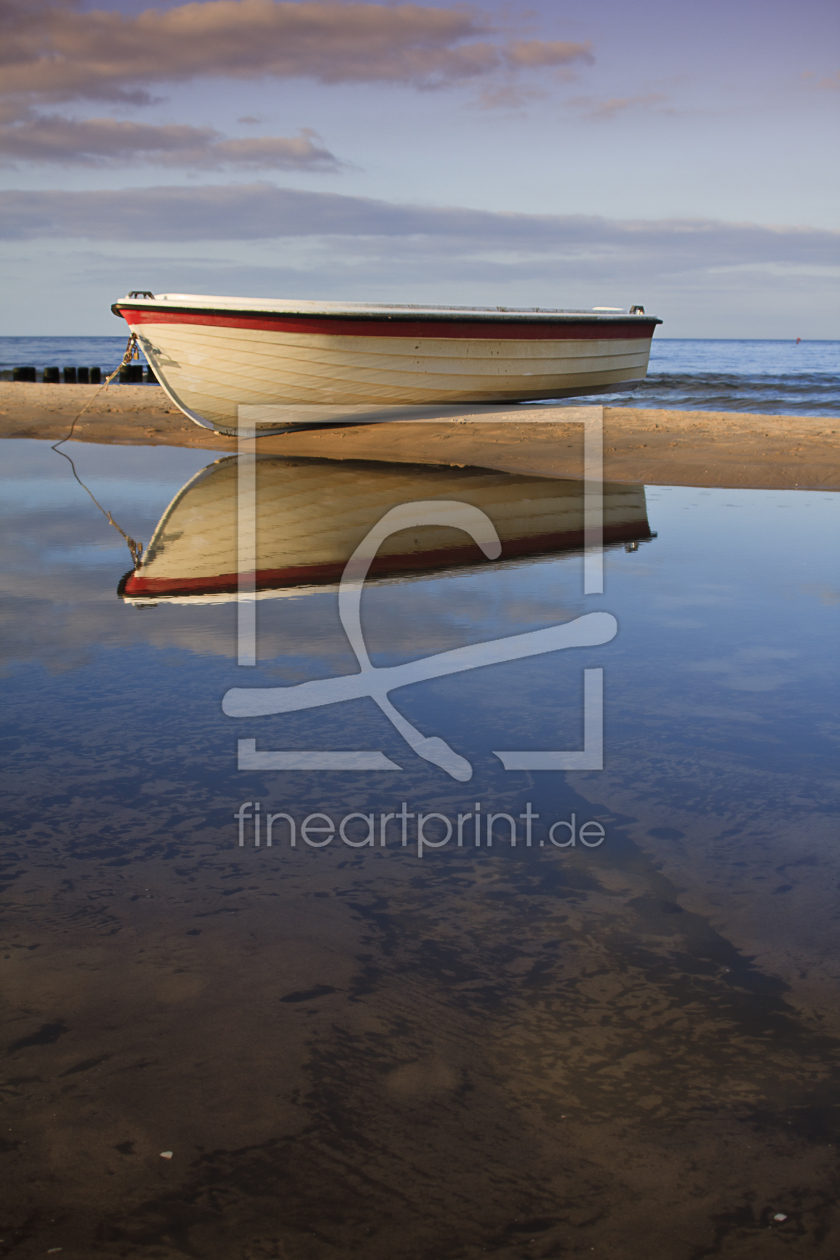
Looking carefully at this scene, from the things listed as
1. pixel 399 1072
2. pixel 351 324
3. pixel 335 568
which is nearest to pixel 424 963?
pixel 399 1072

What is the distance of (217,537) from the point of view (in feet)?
28.0

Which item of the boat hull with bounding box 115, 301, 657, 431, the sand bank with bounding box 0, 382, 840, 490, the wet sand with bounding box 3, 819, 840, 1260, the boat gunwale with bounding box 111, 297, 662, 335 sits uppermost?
the boat gunwale with bounding box 111, 297, 662, 335

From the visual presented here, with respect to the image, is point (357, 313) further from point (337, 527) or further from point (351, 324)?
point (337, 527)

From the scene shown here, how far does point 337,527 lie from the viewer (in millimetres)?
8961

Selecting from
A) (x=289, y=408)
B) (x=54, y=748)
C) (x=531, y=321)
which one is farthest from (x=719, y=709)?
(x=531, y=321)

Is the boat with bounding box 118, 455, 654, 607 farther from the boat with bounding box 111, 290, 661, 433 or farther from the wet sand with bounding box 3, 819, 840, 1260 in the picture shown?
the wet sand with bounding box 3, 819, 840, 1260

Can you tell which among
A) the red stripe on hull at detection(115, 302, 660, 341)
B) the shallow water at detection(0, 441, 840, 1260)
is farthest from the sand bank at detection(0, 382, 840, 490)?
the shallow water at detection(0, 441, 840, 1260)

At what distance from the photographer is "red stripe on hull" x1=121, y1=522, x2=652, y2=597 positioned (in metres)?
6.86


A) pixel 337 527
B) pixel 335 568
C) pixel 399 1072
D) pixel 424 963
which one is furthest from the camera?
pixel 337 527

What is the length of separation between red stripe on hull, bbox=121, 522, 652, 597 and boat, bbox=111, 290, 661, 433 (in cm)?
744

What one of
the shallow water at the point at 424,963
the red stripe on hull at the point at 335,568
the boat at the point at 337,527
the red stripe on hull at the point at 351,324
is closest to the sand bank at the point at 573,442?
the boat at the point at 337,527

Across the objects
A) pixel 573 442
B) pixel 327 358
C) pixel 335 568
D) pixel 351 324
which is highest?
pixel 351 324

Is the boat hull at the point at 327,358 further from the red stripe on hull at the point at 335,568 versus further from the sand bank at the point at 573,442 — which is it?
the red stripe on hull at the point at 335,568

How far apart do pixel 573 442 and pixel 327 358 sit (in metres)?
3.74
